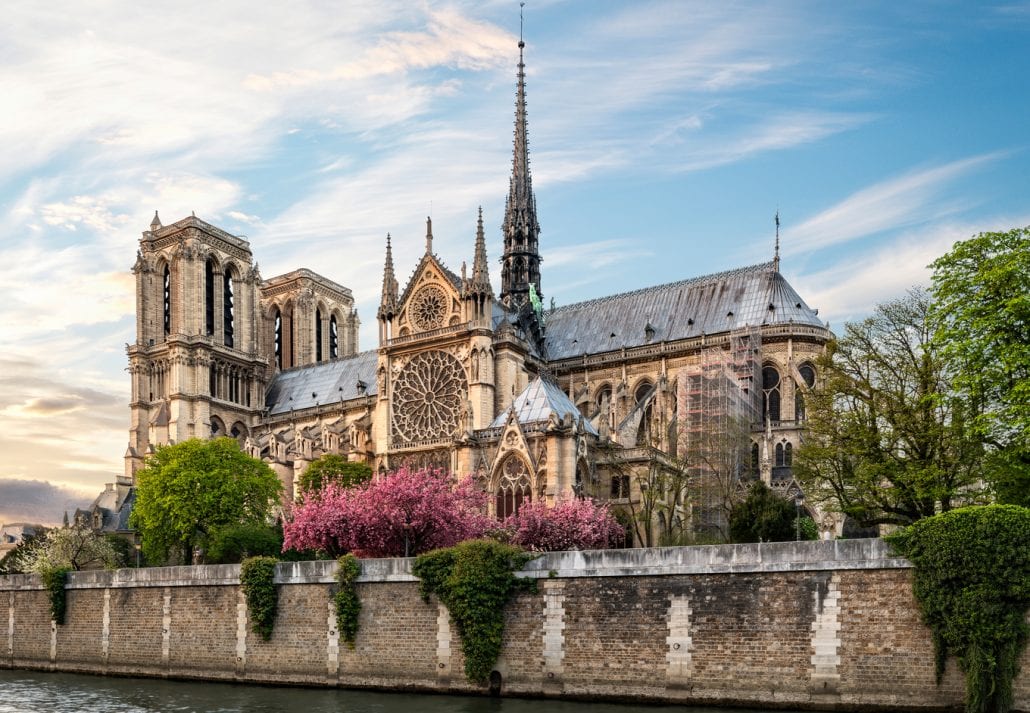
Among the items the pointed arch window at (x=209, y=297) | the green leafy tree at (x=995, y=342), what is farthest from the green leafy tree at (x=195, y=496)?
the green leafy tree at (x=995, y=342)

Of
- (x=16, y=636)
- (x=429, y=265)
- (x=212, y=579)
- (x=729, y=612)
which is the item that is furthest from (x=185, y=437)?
(x=729, y=612)

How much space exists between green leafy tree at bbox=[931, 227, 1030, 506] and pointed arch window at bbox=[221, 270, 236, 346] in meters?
56.8

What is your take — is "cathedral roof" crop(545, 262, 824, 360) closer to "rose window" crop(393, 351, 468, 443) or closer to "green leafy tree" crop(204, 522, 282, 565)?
"rose window" crop(393, 351, 468, 443)

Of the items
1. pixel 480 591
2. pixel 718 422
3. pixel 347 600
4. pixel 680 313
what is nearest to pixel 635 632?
pixel 480 591

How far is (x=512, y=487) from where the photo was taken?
44.1 meters

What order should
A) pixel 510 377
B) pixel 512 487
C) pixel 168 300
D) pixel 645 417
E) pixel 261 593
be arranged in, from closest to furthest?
pixel 261 593 → pixel 512 487 → pixel 645 417 → pixel 510 377 → pixel 168 300

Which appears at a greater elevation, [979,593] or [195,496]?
[195,496]

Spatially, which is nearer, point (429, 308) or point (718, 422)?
point (718, 422)

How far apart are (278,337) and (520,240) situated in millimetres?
28349

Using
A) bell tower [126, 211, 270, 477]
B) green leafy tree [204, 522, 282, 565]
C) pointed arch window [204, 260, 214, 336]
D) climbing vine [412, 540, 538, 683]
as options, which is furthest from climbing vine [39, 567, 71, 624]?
pointed arch window [204, 260, 214, 336]

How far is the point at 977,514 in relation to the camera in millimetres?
23531

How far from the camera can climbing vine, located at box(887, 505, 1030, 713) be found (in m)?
22.5

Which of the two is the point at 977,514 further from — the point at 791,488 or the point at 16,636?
the point at 16,636

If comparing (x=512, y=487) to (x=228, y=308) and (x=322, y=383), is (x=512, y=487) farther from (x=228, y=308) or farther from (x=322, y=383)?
(x=228, y=308)
